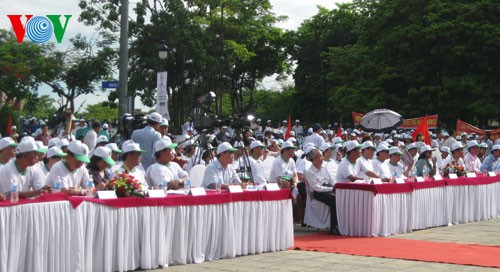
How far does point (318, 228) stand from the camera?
14.8 m

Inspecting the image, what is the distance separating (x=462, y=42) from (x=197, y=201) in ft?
106

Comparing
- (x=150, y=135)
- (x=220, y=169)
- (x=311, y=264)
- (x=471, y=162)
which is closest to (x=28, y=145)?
(x=220, y=169)

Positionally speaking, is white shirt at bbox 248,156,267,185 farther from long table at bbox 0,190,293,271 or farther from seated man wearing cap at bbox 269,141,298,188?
long table at bbox 0,190,293,271

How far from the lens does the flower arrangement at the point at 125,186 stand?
9.39 m

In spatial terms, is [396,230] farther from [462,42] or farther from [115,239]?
[462,42]

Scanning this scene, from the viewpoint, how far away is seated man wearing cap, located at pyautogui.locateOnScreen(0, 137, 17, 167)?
9805 mm

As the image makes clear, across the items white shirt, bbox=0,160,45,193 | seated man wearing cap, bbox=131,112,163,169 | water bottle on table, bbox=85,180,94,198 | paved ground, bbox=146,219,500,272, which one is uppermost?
seated man wearing cap, bbox=131,112,163,169

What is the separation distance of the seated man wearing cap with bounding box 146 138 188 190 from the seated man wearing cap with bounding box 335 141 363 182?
421cm

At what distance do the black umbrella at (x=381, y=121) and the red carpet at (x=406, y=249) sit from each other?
14.9m

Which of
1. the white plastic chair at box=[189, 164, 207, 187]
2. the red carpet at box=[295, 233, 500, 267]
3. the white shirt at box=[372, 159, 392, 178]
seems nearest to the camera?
the red carpet at box=[295, 233, 500, 267]

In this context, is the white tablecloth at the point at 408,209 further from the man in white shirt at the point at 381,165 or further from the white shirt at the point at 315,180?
the man in white shirt at the point at 381,165

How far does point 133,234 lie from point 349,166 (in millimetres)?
6305

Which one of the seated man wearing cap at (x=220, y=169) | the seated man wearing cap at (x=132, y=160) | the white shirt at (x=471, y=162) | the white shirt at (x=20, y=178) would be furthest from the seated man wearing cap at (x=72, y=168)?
the white shirt at (x=471, y=162)

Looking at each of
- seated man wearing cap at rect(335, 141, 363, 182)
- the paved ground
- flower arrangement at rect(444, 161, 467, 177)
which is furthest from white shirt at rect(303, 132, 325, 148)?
the paved ground
